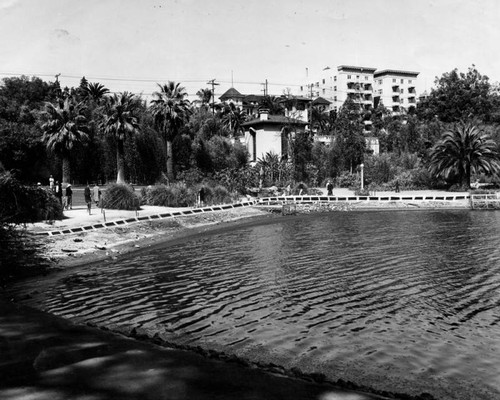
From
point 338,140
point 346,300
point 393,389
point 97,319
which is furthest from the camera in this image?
point 338,140

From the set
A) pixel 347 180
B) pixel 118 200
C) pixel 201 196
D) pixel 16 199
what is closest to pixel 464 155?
pixel 347 180

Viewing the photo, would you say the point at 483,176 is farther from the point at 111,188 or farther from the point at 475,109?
the point at 111,188

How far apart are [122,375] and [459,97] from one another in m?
96.9

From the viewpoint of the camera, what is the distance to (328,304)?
1284cm

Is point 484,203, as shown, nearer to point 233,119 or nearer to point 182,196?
point 182,196

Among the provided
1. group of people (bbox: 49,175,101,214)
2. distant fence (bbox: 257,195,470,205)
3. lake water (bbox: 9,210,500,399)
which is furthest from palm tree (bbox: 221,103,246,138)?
lake water (bbox: 9,210,500,399)

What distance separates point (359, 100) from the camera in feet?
403

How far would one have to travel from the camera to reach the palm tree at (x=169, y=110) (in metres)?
55.7

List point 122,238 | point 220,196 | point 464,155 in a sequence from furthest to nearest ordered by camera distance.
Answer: point 464,155 < point 220,196 < point 122,238

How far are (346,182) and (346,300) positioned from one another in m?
50.0

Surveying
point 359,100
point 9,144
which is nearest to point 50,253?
point 9,144

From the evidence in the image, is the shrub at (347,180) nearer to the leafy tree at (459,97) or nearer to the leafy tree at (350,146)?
the leafy tree at (350,146)

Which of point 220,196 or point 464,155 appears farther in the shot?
point 464,155

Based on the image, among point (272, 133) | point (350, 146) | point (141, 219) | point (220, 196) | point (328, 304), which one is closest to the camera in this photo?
point (328, 304)
